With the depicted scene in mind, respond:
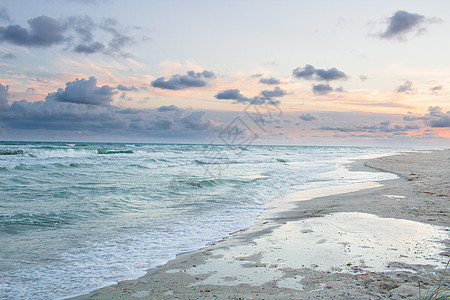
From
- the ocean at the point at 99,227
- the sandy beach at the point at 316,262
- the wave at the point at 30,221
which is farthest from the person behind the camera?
the wave at the point at 30,221

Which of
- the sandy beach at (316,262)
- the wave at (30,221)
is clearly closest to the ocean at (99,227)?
the wave at (30,221)

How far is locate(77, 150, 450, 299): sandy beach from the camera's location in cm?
311

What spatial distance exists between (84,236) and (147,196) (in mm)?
4497

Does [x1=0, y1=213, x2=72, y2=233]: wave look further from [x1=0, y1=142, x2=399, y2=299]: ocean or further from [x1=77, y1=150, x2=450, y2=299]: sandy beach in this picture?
[x1=77, y1=150, x2=450, y2=299]: sandy beach

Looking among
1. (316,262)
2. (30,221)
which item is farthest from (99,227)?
(316,262)

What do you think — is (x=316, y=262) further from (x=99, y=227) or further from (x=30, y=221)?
(x=30, y=221)

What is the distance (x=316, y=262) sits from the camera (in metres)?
3.87

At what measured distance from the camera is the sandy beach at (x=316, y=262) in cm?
311

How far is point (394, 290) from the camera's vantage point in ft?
9.77

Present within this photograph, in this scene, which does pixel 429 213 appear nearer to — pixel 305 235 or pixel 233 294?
pixel 305 235

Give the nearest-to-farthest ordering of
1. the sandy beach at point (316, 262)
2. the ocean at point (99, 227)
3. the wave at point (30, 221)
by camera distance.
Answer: the sandy beach at point (316, 262) < the ocean at point (99, 227) < the wave at point (30, 221)

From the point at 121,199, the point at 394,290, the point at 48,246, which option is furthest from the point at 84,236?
the point at 394,290

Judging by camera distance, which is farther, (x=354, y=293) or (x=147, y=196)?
(x=147, y=196)

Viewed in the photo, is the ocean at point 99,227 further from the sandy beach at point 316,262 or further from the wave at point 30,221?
the sandy beach at point 316,262
